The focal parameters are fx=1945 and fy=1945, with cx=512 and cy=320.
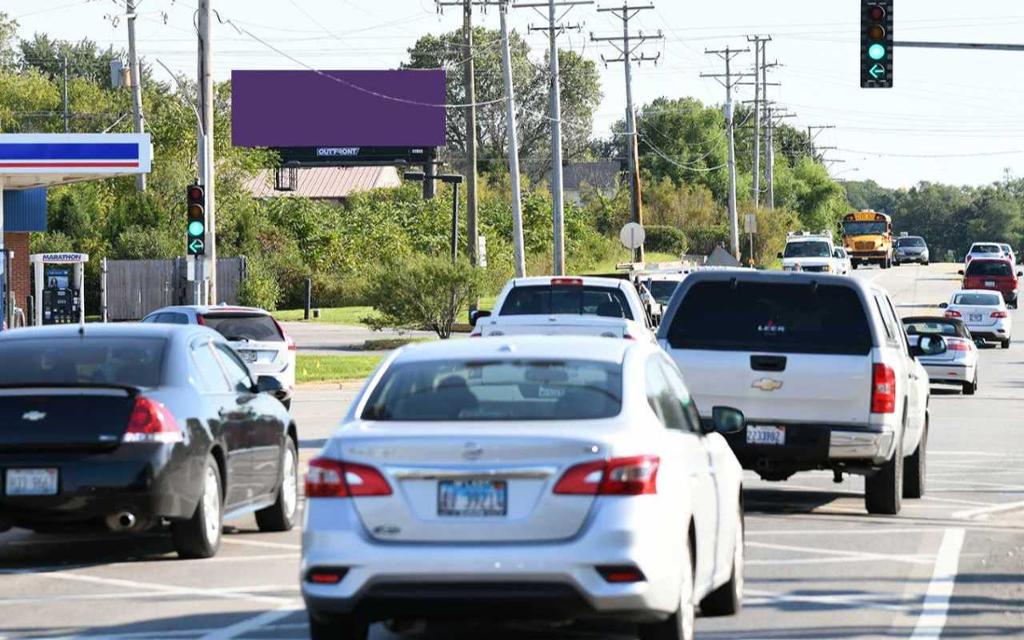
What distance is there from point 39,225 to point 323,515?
45.4 meters

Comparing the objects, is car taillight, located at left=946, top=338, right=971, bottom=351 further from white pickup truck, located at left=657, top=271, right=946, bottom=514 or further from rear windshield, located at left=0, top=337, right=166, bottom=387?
rear windshield, located at left=0, top=337, right=166, bottom=387

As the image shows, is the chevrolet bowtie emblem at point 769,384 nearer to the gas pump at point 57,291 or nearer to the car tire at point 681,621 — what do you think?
the car tire at point 681,621

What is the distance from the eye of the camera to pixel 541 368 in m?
9.30

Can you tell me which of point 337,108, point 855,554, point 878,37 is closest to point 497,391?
point 855,554

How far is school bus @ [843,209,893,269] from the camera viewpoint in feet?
320

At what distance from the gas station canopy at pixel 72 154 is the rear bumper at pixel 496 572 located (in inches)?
1328

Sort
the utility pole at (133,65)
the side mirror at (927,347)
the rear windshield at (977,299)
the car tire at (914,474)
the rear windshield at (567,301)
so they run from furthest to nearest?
the utility pole at (133,65), the rear windshield at (977,299), the rear windshield at (567,301), the car tire at (914,474), the side mirror at (927,347)

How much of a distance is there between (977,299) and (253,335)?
1223 inches

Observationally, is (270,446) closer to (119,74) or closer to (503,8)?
(503,8)

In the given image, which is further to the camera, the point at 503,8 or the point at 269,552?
the point at 503,8

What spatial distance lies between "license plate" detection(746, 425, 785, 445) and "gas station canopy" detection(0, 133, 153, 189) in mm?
27341

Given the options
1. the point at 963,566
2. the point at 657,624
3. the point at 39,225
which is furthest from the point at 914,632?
the point at 39,225

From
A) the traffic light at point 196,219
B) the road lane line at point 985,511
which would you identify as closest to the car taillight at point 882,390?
the road lane line at point 985,511

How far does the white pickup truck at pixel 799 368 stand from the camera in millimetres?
15734
